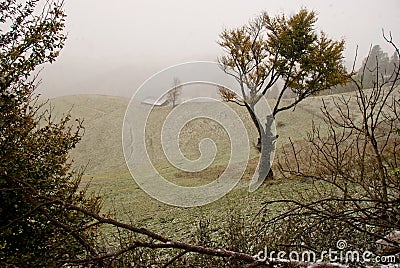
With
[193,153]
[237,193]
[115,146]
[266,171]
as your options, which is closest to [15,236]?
[237,193]

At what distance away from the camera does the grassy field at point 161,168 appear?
35.2 ft

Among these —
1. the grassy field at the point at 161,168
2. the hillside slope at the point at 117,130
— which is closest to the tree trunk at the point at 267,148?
the grassy field at the point at 161,168

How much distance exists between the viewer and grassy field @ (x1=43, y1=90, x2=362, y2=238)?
10742mm

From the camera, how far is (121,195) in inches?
706

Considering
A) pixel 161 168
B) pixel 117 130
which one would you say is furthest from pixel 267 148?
pixel 117 130

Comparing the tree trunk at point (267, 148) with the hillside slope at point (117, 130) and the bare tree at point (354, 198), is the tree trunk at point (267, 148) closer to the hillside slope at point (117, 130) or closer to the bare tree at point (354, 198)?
the hillside slope at point (117, 130)

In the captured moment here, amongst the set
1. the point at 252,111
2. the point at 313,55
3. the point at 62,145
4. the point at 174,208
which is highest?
the point at 313,55

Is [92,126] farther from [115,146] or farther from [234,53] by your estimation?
[234,53]

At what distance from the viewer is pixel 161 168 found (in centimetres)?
2467

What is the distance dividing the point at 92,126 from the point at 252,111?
32.9 metres

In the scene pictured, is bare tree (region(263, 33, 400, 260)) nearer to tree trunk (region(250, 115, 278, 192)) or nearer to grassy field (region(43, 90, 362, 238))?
grassy field (region(43, 90, 362, 238))

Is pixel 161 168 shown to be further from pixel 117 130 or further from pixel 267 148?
pixel 117 130

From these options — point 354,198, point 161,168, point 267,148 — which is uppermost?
point 267,148

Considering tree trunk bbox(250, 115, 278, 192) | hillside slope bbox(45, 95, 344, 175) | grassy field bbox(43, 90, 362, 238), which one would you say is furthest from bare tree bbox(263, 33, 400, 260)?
hillside slope bbox(45, 95, 344, 175)
